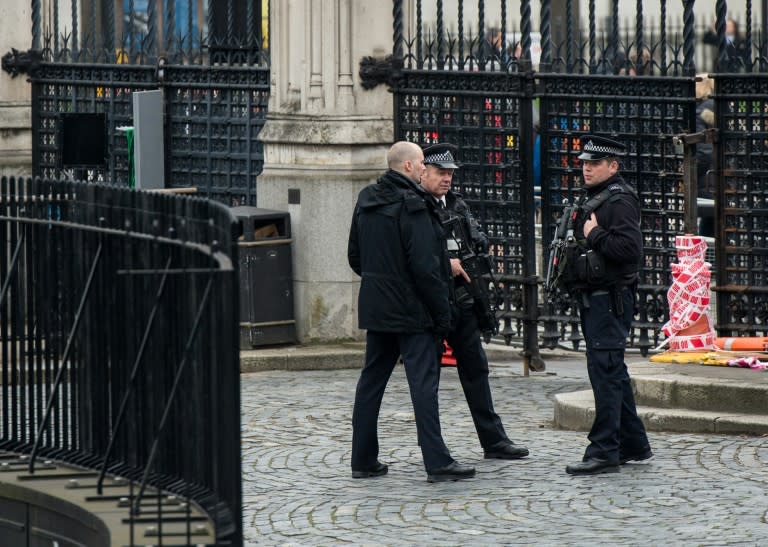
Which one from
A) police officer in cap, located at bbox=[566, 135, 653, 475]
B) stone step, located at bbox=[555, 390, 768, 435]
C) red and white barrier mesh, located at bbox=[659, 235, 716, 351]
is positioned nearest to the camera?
police officer in cap, located at bbox=[566, 135, 653, 475]

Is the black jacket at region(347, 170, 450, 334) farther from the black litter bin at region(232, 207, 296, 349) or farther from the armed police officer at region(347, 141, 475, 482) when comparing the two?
the black litter bin at region(232, 207, 296, 349)

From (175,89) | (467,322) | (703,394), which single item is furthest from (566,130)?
(467,322)

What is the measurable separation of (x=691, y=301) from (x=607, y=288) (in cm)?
228

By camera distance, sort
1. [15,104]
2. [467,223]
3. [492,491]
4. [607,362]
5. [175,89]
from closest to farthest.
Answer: [492,491], [607,362], [467,223], [175,89], [15,104]

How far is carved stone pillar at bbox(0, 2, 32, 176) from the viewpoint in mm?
16578

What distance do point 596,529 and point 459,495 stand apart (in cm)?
104

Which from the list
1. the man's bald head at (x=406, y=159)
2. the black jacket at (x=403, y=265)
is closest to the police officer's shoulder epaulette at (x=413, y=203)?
the black jacket at (x=403, y=265)

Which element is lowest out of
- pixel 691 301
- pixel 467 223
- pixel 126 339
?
pixel 691 301

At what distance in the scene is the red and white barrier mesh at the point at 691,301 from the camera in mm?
12008

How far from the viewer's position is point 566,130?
1382 centimetres

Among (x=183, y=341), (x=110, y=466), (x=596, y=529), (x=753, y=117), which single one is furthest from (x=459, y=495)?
(x=753, y=117)

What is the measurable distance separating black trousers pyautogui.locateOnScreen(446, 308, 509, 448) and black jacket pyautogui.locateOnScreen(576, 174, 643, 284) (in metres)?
0.84

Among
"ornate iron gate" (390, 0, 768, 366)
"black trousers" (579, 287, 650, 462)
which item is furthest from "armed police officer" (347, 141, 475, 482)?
"ornate iron gate" (390, 0, 768, 366)

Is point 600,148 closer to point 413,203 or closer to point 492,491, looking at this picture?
point 413,203
